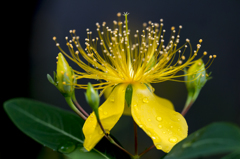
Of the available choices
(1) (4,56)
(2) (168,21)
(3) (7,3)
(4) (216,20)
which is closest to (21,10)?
(3) (7,3)

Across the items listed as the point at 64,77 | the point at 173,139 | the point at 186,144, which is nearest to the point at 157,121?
the point at 173,139

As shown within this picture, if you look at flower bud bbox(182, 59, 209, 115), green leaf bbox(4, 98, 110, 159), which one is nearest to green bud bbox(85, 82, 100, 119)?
green leaf bbox(4, 98, 110, 159)

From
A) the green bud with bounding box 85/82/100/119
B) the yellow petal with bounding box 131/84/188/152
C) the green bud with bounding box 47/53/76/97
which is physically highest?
the green bud with bounding box 47/53/76/97

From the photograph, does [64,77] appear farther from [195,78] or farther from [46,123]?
[195,78]

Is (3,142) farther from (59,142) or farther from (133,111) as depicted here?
(133,111)

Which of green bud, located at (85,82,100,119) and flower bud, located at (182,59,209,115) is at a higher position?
green bud, located at (85,82,100,119)

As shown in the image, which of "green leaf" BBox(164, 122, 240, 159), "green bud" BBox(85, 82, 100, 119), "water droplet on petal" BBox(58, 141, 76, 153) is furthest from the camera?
"water droplet on petal" BBox(58, 141, 76, 153)

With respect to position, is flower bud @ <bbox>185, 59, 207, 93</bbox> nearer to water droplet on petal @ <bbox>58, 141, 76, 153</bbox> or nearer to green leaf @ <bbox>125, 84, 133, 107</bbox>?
green leaf @ <bbox>125, 84, 133, 107</bbox>

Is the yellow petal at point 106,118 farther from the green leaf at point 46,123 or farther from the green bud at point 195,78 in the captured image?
the green bud at point 195,78
